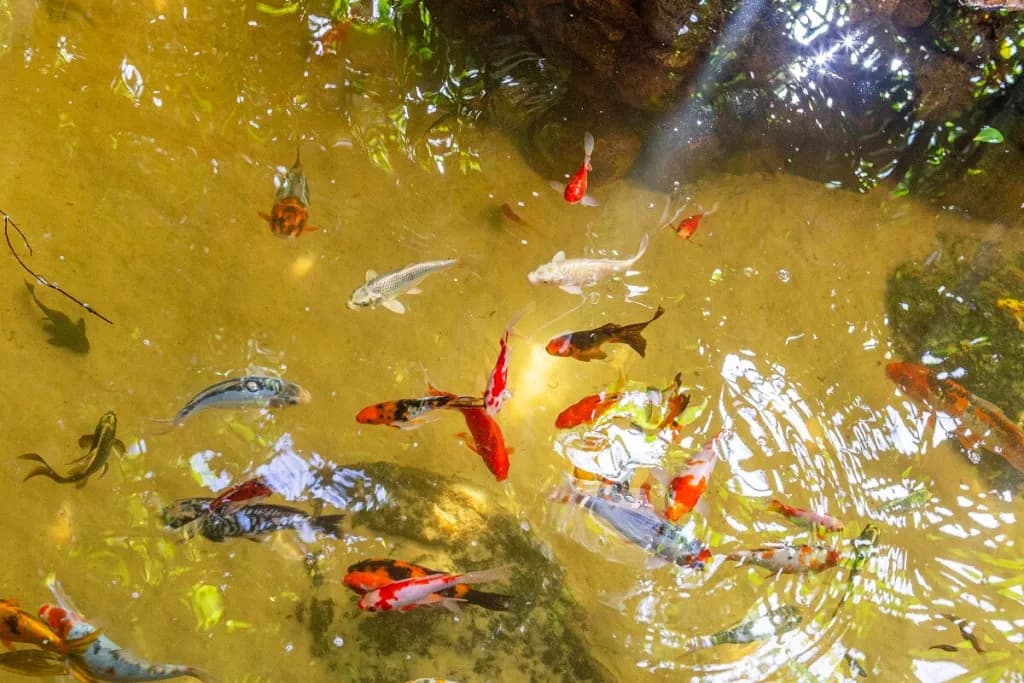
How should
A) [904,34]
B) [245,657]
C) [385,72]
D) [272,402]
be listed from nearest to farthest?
1. [245,657]
2. [272,402]
3. [904,34]
4. [385,72]

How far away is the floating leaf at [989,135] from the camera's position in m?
4.27

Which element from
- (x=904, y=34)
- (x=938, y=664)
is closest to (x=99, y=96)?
(x=904, y=34)

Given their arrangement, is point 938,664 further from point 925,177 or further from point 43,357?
point 43,357

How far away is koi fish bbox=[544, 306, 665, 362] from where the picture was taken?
12.5 feet

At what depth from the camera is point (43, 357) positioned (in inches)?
145

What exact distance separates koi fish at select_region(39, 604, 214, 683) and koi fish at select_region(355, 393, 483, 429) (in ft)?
5.08

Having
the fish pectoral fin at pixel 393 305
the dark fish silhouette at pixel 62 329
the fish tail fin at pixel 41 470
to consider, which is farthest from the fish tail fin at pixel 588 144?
the fish tail fin at pixel 41 470

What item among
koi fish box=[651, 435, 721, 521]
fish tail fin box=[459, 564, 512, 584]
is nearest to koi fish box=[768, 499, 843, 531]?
koi fish box=[651, 435, 721, 521]

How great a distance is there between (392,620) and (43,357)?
8.04 ft

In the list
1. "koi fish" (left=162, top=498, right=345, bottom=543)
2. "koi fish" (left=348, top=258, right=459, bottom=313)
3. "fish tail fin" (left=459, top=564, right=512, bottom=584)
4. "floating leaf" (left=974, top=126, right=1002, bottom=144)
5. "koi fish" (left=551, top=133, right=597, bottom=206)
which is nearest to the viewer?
"koi fish" (left=162, top=498, right=345, bottom=543)

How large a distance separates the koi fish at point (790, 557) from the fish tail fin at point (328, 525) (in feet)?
7.76

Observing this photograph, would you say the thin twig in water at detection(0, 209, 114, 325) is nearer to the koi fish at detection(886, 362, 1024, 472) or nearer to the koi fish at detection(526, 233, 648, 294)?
the koi fish at detection(526, 233, 648, 294)

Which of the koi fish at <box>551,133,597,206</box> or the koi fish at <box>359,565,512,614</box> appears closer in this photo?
the koi fish at <box>359,565,512,614</box>

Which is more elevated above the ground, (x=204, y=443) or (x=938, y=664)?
(x=204, y=443)
